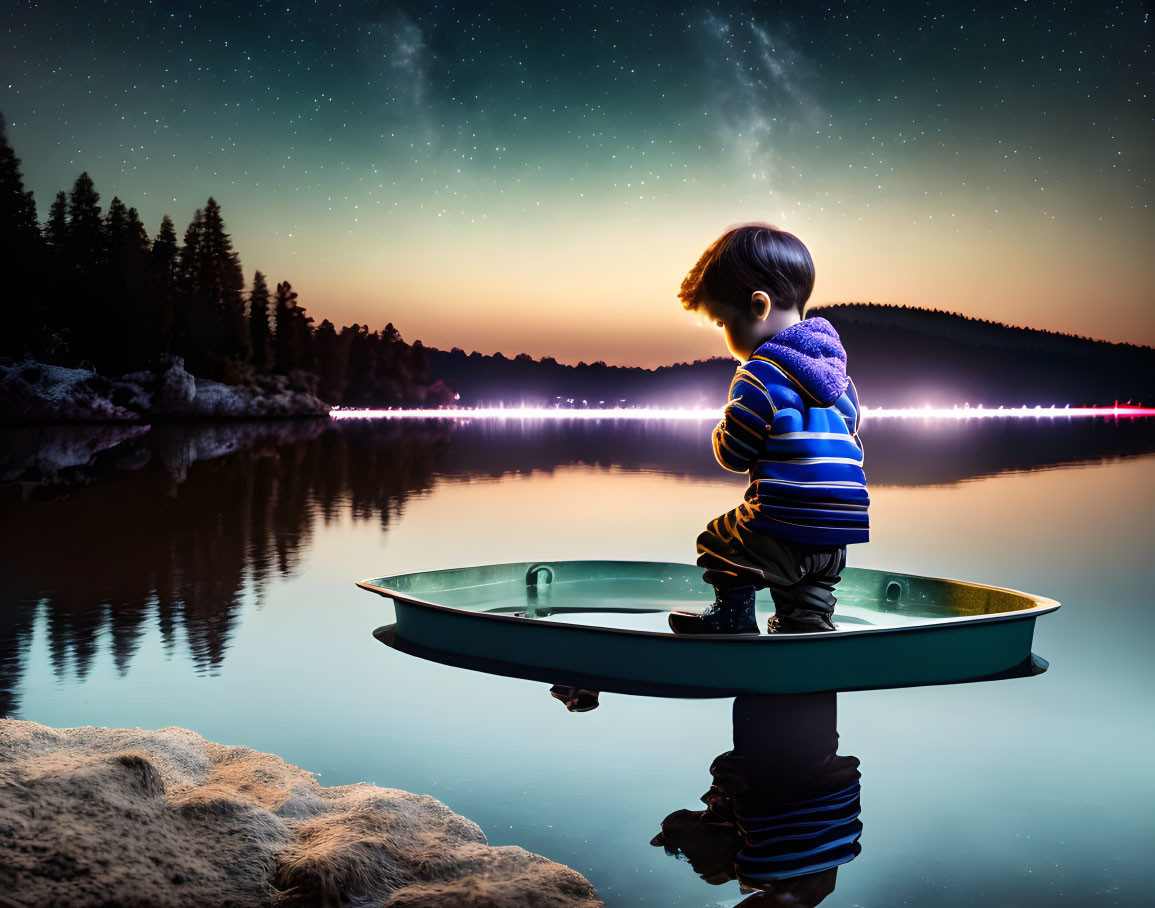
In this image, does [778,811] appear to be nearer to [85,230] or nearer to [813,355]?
[813,355]

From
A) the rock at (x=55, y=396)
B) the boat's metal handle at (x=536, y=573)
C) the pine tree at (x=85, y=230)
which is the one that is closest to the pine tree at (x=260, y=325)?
the pine tree at (x=85, y=230)

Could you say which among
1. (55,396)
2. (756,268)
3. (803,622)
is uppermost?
(55,396)

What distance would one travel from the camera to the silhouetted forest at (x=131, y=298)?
3145 inches

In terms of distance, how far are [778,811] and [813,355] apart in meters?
2.17

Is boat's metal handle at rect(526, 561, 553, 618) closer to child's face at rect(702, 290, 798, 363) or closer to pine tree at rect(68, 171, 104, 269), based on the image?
child's face at rect(702, 290, 798, 363)

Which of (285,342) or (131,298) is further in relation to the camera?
(285,342)

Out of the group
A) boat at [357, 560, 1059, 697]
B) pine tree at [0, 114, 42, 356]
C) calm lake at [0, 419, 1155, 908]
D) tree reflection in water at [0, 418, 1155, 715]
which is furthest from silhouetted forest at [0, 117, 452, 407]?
boat at [357, 560, 1059, 697]

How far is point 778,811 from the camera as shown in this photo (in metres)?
4.26

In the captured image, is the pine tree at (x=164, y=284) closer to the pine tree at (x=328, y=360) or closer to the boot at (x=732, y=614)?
the pine tree at (x=328, y=360)

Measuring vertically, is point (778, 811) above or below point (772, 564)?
below

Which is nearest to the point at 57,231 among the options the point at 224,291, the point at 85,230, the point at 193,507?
the point at 85,230

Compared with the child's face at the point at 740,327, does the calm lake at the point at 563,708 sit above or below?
below

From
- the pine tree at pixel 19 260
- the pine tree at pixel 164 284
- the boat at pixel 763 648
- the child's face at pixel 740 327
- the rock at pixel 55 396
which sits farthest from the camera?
the pine tree at pixel 164 284

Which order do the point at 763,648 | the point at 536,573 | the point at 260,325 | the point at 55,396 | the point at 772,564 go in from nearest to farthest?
the point at 763,648 → the point at 772,564 → the point at 536,573 → the point at 55,396 → the point at 260,325
